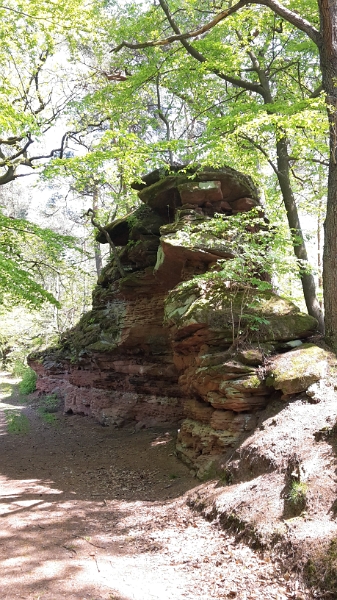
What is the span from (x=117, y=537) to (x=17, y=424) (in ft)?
33.2

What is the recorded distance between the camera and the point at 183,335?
351 inches

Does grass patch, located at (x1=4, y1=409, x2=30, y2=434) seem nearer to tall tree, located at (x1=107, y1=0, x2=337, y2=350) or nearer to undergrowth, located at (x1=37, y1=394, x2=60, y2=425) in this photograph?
undergrowth, located at (x1=37, y1=394, x2=60, y2=425)

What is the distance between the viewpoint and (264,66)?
12.6 metres

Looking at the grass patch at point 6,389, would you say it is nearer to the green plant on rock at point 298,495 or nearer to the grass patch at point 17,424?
the grass patch at point 17,424

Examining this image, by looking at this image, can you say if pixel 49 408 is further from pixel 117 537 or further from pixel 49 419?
pixel 117 537

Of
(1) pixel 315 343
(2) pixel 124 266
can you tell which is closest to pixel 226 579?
(1) pixel 315 343

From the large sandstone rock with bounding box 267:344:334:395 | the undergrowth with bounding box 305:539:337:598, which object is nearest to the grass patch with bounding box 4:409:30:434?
the large sandstone rock with bounding box 267:344:334:395

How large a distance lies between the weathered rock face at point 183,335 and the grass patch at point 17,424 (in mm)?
1917

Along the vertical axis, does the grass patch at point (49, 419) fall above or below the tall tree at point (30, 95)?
below

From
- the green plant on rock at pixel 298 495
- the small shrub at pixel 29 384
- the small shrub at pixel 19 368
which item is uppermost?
the small shrub at pixel 19 368

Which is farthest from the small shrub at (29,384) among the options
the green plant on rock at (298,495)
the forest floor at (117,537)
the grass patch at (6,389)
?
the green plant on rock at (298,495)

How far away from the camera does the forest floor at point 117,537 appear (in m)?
4.01

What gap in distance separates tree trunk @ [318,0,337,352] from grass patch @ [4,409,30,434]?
11.4 m

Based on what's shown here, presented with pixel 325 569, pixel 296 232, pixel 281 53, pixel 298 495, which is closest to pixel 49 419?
pixel 296 232
